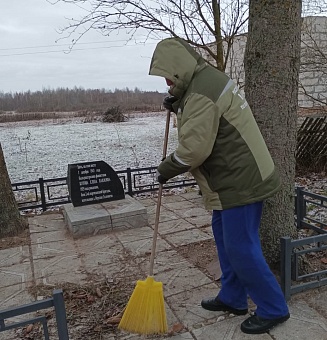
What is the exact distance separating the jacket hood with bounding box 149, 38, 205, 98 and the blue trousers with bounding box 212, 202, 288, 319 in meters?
0.86

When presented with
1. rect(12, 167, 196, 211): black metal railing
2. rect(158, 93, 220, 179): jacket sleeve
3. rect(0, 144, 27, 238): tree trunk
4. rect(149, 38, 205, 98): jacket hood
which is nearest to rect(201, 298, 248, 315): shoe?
rect(158, 93, 220, 179): jacket sleeve

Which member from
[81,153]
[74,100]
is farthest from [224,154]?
[74,100]

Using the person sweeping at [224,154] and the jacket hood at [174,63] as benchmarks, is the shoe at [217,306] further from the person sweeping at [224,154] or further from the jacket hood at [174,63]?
the jacket hood at [174,63]

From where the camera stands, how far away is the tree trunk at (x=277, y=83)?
281 centimetres

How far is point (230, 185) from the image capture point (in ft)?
7.26

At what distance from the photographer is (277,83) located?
2.88 metres

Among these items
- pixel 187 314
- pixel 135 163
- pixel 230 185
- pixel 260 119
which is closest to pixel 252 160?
pixel 230 185

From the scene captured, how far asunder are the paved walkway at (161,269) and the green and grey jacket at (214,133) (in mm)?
962

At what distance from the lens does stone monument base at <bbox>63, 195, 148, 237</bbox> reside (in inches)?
184

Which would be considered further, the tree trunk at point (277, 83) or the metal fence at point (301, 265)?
Answer: the tree trunk at point (277, 83)

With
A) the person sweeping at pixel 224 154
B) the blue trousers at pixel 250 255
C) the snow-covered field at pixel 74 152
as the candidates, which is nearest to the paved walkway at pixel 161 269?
the blue trousers at pixel 250 255

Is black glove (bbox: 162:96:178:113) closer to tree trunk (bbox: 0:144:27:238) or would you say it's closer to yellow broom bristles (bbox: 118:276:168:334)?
yellow broom bristles (bbox: 118:276:168:334)

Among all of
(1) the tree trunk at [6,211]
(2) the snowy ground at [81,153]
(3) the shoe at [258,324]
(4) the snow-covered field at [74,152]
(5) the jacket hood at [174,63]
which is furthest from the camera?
(4) the snow-covered field at [74,152]

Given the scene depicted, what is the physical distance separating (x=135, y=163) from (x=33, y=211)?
5.86 metres
